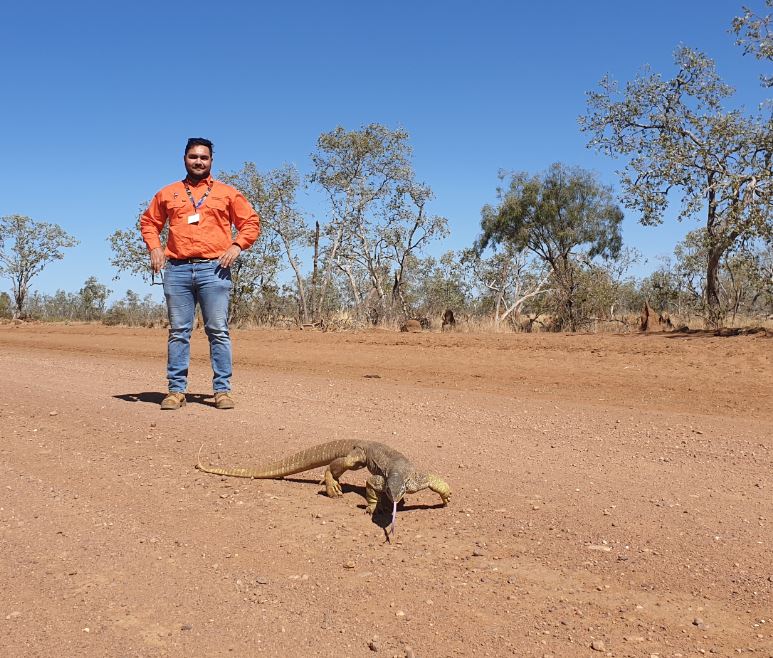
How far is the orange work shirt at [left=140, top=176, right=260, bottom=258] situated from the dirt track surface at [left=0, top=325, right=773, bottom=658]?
5.79 feet

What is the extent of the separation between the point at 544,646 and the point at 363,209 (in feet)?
95.6

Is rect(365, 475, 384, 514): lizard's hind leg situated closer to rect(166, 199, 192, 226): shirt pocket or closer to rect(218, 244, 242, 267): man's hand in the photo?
rect(218, 244, 242, 267): man's hand

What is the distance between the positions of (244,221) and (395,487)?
4.13 m

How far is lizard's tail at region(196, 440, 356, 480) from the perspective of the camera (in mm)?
4980

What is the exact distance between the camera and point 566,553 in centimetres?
383

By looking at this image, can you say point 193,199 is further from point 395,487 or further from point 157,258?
point 395,487

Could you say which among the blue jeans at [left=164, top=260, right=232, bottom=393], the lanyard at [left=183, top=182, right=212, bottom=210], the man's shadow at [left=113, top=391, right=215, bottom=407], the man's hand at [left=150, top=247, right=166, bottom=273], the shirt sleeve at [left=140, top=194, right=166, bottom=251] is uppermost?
the lanyard at [left=183, top=182, right=212, bottom=210]

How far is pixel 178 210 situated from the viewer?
7.25 metres

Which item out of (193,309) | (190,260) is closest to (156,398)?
(193,309)

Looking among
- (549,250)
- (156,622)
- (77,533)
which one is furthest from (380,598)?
(549,250)

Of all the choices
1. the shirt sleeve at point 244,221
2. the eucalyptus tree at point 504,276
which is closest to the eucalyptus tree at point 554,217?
the eucalyptus tree at point 504,276

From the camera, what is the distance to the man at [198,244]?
7262 mm

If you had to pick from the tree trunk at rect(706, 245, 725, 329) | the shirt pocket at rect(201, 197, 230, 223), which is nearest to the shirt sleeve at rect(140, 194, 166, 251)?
the shirt pocket at rect(201, 197, 230, 223)

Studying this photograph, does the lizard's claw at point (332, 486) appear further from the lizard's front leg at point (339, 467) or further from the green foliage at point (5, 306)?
the green foliage at point (5, 306)
